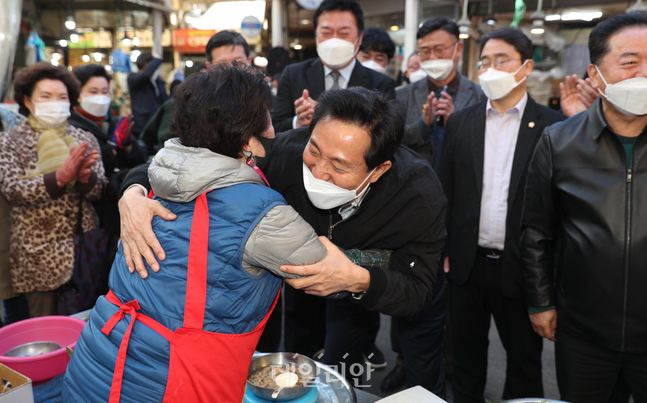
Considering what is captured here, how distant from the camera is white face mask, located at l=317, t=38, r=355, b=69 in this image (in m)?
2.95

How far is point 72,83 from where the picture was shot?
296 cm

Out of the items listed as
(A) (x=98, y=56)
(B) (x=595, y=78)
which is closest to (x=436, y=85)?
(B) (x=595, y=78)

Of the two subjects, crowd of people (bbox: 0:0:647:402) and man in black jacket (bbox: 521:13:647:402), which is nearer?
crowd of people (bbox: 0:0:647:402)

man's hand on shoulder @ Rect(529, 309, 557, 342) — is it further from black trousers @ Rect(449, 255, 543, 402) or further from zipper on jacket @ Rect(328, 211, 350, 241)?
zipper on jacket @ Rect(328, 211, 350, 241)

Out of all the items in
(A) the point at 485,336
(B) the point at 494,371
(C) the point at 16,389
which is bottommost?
(B) the point at 494,371

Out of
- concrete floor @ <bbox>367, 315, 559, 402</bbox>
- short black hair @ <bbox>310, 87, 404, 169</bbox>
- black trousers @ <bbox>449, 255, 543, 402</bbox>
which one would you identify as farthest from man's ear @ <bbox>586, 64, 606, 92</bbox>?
concrete floor @ <bbox>367, 315, 559, 402</bbox>

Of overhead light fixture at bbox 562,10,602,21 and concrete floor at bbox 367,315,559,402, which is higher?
overhead light fixture at bbox 562,10,602,21

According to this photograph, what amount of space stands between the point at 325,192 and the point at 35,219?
1.92 meters

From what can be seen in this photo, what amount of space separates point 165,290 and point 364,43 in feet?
10.6

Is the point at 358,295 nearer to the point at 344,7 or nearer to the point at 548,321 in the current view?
the point at 548,321

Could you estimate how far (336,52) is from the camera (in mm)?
2955

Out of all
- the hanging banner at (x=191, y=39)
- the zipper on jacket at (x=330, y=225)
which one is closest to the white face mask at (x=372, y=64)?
the zipper on jacket at (x=330, y=225)

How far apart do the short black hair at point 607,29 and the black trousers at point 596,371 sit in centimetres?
111

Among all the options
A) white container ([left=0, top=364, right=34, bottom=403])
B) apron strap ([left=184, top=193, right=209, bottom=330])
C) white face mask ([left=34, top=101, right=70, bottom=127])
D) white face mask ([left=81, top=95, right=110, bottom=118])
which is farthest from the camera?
white face mask ([left=81, top=95, right=110, bottom=118])
